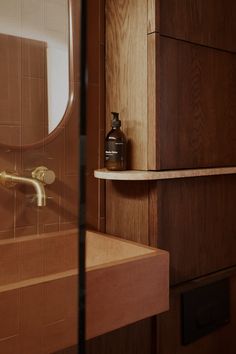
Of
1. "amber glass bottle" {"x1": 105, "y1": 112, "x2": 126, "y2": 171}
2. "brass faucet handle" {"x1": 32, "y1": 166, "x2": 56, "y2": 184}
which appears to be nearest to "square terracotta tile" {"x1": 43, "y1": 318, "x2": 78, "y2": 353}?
"brass faucet handle" {"x1": 32, "y1": 166, "x2": 56, "y2": 184}

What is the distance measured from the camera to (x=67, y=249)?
2.24 ft

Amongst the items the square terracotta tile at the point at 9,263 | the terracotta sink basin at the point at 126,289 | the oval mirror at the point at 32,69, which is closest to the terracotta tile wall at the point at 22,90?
the oval mirror at the point at 32,69

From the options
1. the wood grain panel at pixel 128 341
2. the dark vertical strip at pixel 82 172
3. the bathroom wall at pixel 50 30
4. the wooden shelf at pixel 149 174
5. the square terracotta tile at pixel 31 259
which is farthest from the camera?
the wood grain panel at pixel 128 341

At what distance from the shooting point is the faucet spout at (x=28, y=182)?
34.5 inches

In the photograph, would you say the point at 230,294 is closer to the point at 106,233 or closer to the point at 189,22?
the point at 106,233

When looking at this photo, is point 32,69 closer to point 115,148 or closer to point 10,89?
point 10,89

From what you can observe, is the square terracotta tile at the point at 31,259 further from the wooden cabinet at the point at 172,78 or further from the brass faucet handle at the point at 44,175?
the wooden cabinet at the point at 172,78

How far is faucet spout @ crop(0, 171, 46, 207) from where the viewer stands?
34.5 inches

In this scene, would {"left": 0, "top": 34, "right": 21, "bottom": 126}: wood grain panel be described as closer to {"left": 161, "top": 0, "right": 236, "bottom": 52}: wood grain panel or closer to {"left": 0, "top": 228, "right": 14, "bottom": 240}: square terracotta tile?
{"left": 0, "top": 228, "right": 14, "bottom": 240}: square terracotta tile

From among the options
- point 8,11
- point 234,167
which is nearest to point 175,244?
point 234,167

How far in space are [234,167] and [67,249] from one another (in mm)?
859

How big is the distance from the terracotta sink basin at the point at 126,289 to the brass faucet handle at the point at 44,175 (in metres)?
0.23

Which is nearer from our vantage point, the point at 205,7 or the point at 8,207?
the point at 8,207

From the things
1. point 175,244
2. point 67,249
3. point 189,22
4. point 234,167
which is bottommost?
point 175,244
